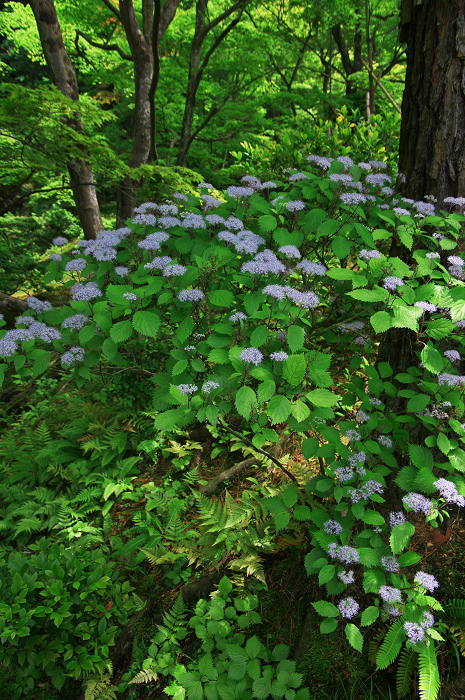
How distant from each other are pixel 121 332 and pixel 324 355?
1.02 metres

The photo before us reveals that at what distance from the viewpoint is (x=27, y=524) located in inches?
123

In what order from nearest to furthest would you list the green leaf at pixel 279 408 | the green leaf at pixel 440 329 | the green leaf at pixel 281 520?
the green leaf at pixel 279 408
the green leaf at pixel 440 329
the green leaf at pixel 281 520

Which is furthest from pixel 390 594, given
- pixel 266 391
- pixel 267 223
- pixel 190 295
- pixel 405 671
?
pixel 267 223

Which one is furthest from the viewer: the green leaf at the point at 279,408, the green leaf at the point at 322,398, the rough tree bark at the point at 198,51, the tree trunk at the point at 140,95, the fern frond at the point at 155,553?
the rough tree bark at the point at 198,51

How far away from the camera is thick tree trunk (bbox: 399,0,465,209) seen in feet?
7.02

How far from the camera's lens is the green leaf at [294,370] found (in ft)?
4.93

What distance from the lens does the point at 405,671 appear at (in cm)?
180

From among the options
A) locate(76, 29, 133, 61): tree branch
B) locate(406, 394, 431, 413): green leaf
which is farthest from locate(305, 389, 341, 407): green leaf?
locate(76, 29, 133, 61): tree branch

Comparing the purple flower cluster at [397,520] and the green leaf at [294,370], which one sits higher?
the green leaf at [294,370]

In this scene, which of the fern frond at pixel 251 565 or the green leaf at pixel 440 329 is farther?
the fern frond at pixel 251 565

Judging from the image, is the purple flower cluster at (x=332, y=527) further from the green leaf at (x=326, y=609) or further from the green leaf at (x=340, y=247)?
the green leaf at (x=340, y=247)

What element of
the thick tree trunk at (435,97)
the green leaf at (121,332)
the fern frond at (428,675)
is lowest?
the fern frond at (428,675)

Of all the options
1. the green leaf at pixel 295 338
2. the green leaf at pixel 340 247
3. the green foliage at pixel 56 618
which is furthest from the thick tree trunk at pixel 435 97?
the green foliage at pixel 56 618

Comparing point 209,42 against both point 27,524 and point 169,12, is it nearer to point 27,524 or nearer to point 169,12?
point 169,12
